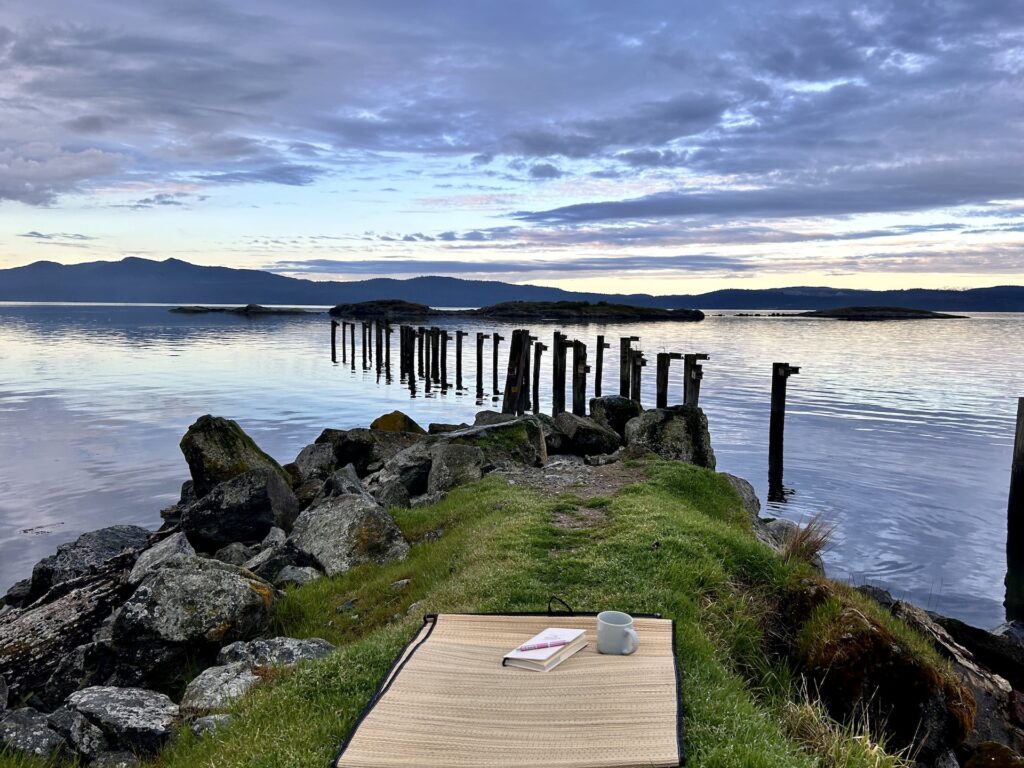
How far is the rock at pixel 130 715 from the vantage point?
659 centimetres

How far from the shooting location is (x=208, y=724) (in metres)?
6.21

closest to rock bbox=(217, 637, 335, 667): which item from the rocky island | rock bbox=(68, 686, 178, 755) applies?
the rocky island

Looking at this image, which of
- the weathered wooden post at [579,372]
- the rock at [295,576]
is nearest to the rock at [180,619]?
the rock at [295,576]

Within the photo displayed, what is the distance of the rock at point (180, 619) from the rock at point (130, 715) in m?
1.06

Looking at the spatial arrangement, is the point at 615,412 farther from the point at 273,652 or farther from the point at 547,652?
the point at 547,652

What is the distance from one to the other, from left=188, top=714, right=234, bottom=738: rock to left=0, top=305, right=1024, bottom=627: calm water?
1187 cm

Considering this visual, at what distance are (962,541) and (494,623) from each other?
15888 millimetres

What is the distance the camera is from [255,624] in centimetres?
898

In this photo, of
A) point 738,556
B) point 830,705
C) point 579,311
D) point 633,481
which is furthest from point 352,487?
point 579,311

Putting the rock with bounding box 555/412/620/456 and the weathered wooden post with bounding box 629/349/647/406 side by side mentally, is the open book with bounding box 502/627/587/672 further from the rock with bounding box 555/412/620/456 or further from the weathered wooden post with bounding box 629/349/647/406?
the weathered wooden post with bounding box 629/349/647/406

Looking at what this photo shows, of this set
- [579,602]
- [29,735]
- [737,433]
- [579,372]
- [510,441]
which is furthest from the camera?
[579,372]

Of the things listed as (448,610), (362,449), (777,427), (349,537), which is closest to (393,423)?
(362,449)

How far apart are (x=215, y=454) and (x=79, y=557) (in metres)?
4.17

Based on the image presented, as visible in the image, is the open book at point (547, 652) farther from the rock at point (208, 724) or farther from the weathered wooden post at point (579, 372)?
the weathered wooden post at point (579, 372)
